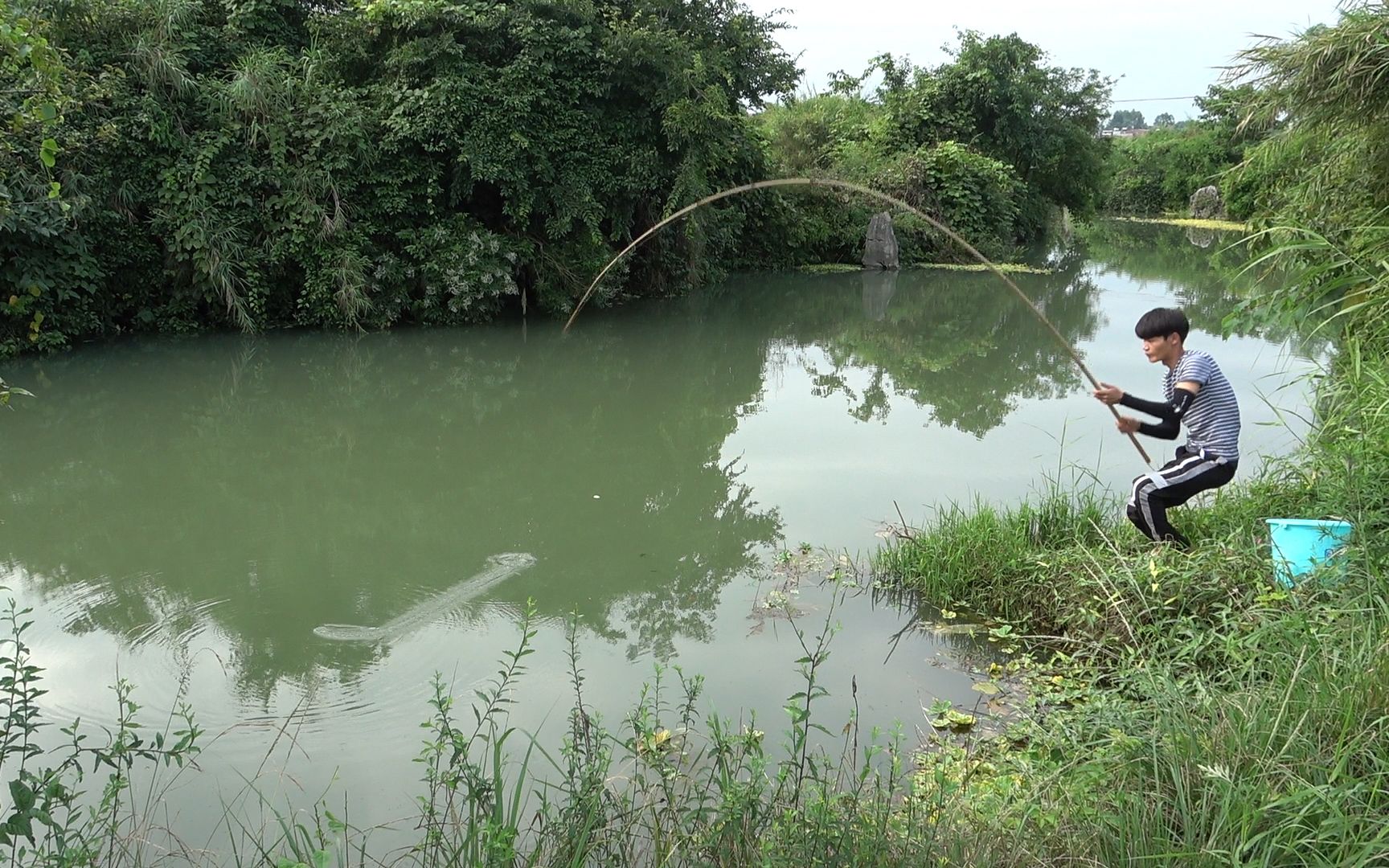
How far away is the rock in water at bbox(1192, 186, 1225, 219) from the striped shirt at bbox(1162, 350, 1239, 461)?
38.3m

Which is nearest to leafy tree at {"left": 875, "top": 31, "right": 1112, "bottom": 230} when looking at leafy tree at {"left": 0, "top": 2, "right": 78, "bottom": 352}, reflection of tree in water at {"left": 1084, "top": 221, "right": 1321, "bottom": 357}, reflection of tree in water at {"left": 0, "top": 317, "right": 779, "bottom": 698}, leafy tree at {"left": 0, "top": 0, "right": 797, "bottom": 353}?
reflection of tree in water at {"left": 1084, "top": 221, "right": 1321, "bottom": 357}

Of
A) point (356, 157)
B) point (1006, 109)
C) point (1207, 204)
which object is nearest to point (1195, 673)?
point (356, 157)

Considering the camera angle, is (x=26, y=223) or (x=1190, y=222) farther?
(x=1190, y=222)

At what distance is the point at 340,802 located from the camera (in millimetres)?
2932

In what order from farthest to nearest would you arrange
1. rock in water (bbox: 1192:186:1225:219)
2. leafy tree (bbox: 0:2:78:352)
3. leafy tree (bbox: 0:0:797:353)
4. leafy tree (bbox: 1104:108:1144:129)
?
leafy tree (bbox: 1104:108:1144:129) < rock in water (bbox: 1192:186:1225:219) < leafy tree (bbox: 0:0:797:353) < leafy tree (bbox: 0:2:78:352)

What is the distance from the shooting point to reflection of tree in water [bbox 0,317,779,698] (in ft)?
14.6

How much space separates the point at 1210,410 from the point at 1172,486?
33 cm

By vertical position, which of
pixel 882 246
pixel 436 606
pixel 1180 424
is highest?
pixel 882 246

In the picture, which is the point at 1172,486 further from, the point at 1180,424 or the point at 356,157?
the point at 356,157

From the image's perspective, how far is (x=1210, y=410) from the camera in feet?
12.8

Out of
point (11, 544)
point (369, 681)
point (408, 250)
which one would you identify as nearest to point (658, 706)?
point (369, 681)

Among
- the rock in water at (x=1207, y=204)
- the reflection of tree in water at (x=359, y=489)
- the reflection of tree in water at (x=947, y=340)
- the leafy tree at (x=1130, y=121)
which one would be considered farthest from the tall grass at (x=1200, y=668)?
the leafy tree at (x=1130, y=121)

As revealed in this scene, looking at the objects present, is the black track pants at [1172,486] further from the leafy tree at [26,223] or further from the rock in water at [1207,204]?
the rock in water at [1207,204]

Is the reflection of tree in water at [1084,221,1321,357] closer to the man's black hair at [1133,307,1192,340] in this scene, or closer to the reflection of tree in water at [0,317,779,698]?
the man's black hair at [1133,307,1192,340]
